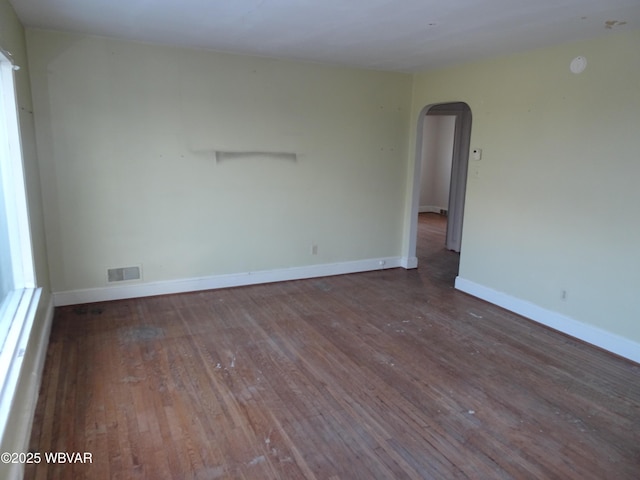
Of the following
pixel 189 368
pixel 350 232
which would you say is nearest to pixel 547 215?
pixel 350 232

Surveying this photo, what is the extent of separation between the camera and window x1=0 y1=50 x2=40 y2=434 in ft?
8.20

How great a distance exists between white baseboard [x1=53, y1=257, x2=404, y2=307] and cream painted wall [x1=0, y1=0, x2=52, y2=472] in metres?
0.35

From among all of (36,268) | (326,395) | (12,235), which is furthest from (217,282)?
(326,395)

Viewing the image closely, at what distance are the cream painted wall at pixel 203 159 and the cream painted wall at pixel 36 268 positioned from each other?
264mm

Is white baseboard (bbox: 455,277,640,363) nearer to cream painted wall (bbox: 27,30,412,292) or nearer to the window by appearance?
cream painted wall (bbox: 27,30,412,292)

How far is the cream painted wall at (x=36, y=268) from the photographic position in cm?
191

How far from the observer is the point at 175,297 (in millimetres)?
4305

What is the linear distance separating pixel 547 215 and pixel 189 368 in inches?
128

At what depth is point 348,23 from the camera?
10.1 feet

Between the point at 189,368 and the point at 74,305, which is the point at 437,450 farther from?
the point at 74,305

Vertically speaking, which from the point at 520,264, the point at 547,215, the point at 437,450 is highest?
the point at 547,215

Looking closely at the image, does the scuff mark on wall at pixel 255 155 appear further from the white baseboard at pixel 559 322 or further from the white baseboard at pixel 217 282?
the white baseboard at pixel 559 322

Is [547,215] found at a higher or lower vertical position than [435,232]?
higher

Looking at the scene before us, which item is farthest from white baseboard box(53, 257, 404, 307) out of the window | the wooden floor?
the window
